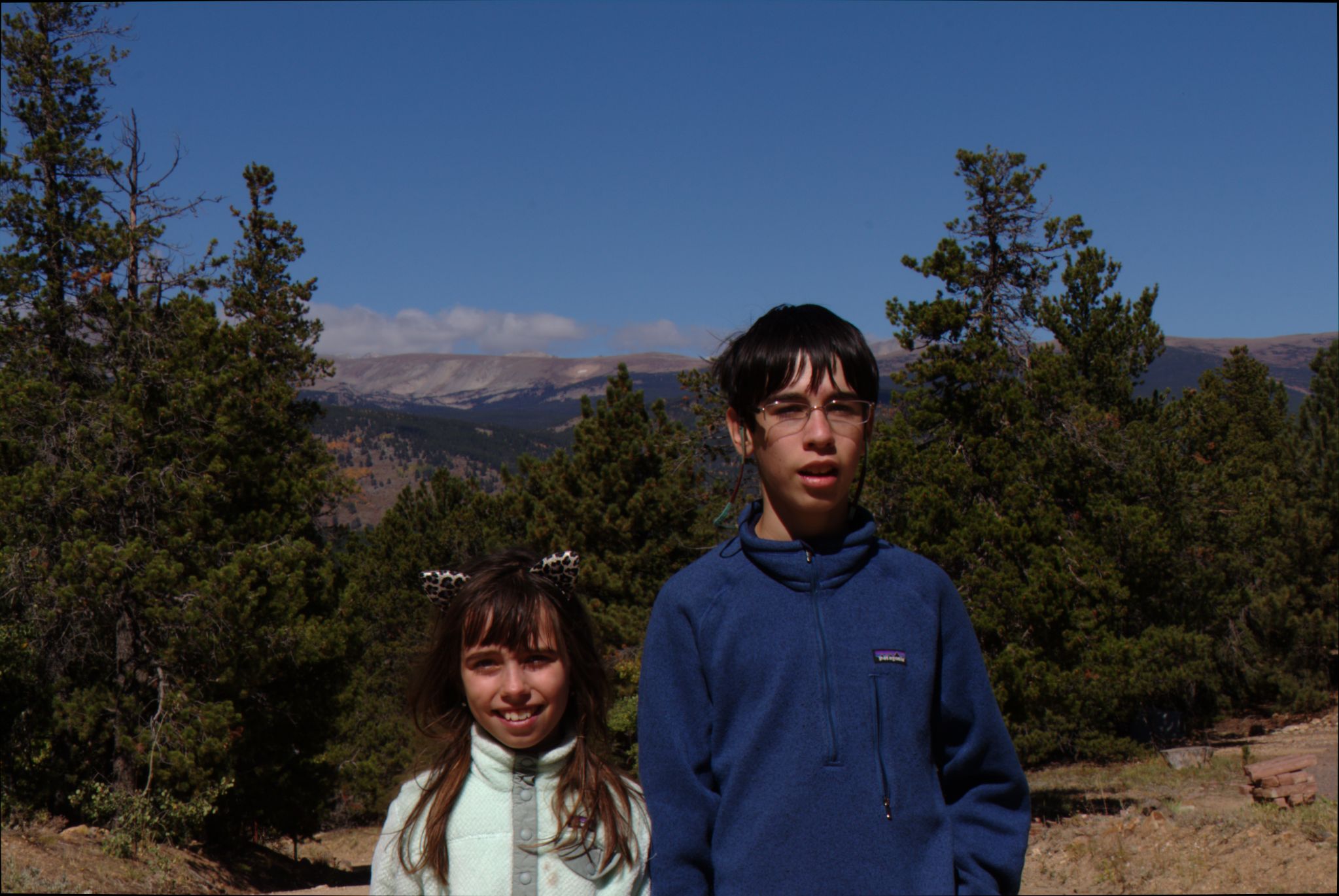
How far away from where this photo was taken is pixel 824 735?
6.09 ft

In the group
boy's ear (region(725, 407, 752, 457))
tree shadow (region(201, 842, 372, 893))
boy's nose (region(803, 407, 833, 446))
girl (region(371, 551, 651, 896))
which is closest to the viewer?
boy's nose (region(803, 407, 833, 446))

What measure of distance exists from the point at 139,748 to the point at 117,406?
14.4 feet

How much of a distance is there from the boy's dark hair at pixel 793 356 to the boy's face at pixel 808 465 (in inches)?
0.7

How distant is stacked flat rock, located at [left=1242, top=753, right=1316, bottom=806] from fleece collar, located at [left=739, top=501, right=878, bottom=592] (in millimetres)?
11385

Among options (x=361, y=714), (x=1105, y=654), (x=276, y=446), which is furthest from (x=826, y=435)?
(x=361, y=714)

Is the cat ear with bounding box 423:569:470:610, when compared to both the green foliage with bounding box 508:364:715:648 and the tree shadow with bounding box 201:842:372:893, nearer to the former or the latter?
the tree shadow with bounding box 201:842:372:893

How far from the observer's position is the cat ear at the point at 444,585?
8.27ft

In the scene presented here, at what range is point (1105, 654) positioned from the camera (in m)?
12.7

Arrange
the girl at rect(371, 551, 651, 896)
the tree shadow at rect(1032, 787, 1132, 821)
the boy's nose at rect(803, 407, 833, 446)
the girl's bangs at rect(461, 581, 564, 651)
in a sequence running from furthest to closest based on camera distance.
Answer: the tree shadow at rect(1032, 787, 1132, 821), the girl's bangs at rect(461, 581, 564, 651), the girl at rect(371, 551, 651, 896), the boy's nose at rect(803, 407, 833, 446)

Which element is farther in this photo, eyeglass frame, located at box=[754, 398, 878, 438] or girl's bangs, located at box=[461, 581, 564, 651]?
girl's bangs, located at box=[461, 581, 564, 651]

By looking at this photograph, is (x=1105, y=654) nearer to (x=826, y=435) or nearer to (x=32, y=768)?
(x=826, y=435)

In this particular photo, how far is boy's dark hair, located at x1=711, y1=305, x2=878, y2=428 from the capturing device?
80.3 inches

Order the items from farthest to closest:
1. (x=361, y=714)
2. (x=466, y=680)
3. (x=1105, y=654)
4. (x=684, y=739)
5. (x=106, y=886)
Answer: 1. (x=361, y=714)
2. (x=1105, y=654)
3. (x=106, y=886)
4. (x=466, y=680)
5. (x=684, y=739)

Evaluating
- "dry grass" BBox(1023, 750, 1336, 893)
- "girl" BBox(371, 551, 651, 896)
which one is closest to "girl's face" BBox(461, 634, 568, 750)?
"girl" BBox(371, 551, 651, 896)
